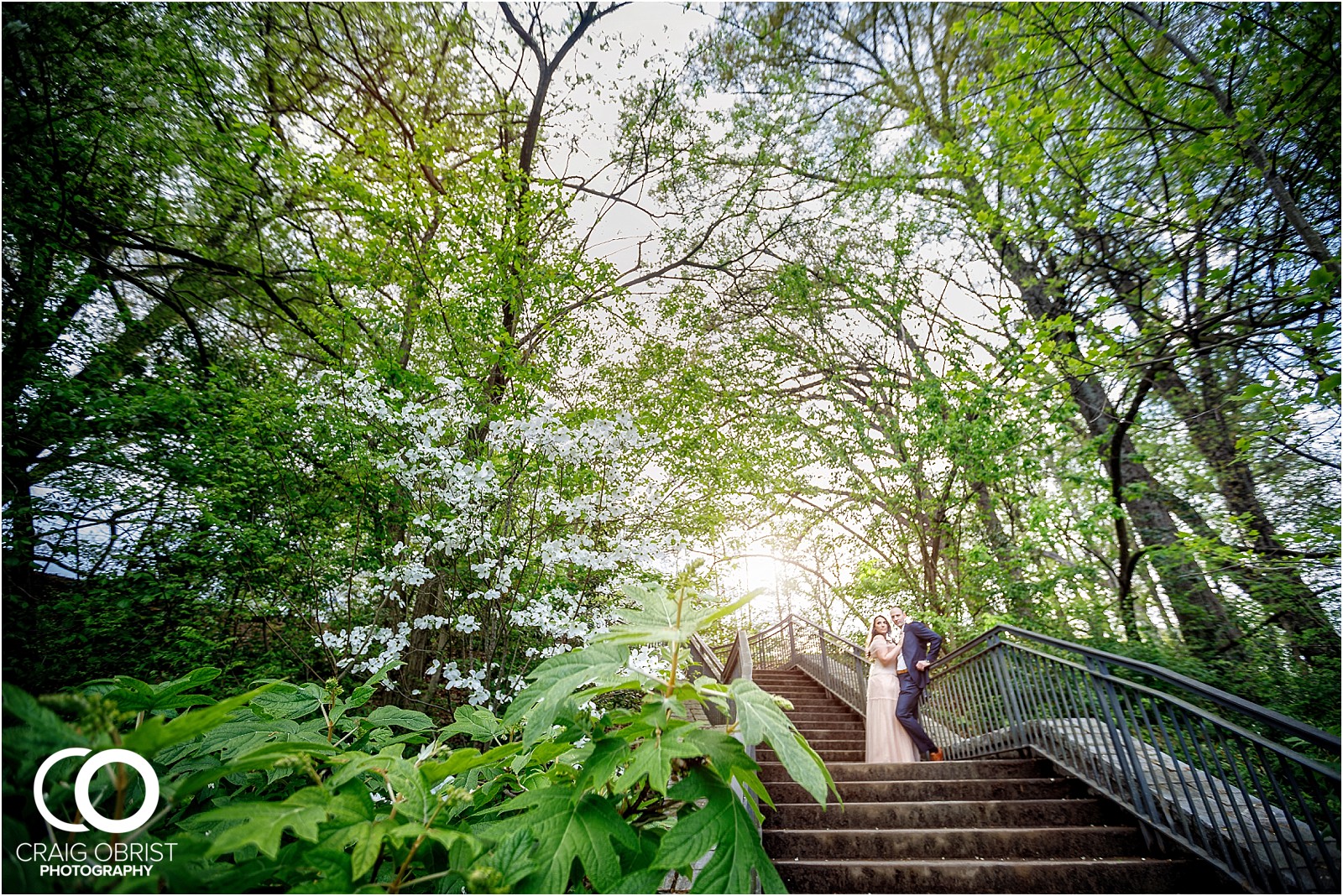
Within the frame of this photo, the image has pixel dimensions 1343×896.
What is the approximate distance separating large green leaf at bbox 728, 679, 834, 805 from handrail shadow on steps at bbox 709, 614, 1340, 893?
324cm

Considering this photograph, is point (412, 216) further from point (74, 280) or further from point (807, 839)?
point (807, 839)

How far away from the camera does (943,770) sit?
482 centimetres

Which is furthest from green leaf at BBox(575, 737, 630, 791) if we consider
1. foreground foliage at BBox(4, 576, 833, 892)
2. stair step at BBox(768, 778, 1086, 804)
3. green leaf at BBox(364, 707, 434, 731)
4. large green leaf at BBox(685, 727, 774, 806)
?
stair step at BBox(768, 778, 1086, 804)

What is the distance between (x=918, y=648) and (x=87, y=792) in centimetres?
721

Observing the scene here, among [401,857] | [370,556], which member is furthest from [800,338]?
[401,857]

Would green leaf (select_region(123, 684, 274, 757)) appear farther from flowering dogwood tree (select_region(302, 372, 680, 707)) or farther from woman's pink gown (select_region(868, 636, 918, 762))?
woman's pink gown (select_region(868, 636, 918, 762))

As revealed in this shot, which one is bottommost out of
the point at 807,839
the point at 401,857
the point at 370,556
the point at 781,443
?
the point at 807,839

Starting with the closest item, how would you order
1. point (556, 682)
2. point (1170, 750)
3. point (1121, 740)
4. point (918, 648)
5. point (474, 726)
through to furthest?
point (556, 682), point (474, 726), point (1170, 750), point (1121, 740), point (918, 648)

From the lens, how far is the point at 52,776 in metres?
0.64

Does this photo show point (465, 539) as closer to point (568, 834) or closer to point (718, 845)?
point (568, 834)

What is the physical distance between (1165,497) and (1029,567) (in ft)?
7.62

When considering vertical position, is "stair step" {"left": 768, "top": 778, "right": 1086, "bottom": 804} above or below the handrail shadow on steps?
below

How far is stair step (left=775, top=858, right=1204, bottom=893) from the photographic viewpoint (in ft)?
10.2

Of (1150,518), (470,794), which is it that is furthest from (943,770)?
(470,794)
